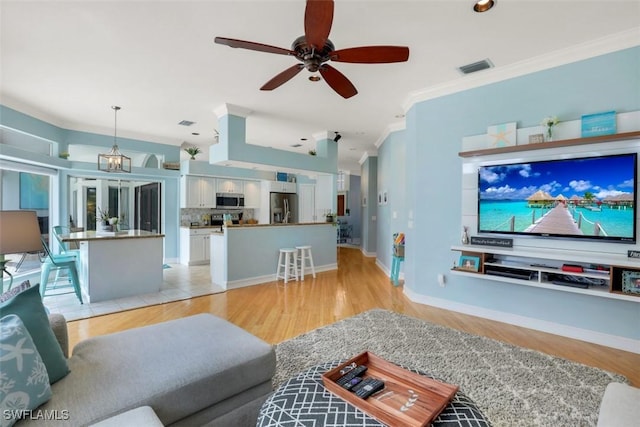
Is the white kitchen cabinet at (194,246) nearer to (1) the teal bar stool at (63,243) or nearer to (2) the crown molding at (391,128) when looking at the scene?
(1) the teal bar stool at (63,243)

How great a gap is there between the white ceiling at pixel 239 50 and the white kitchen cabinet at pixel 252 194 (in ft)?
11.4

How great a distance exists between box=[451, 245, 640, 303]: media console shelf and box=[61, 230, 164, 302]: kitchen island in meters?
4.30

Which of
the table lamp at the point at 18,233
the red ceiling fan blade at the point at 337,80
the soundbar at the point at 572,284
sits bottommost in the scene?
the soundbar at the point at 572,284

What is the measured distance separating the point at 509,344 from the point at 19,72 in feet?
20.2

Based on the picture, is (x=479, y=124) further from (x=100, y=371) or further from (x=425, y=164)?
(x=100, y=371)

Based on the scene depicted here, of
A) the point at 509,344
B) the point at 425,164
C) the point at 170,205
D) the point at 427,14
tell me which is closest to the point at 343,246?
the point at 170,205

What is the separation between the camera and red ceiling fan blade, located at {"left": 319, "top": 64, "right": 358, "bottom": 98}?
8.24 feet

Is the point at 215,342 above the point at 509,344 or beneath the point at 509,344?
above

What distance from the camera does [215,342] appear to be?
1.83 m

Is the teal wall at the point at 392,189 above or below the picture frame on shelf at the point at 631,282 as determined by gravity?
above

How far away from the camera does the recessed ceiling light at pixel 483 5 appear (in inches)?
91.4

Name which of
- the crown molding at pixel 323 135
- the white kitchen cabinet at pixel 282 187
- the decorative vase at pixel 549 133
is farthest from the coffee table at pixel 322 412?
→ the white kitchen cabinet at pixel 282 187

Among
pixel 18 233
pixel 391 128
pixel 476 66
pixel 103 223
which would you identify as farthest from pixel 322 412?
pixel 103 223

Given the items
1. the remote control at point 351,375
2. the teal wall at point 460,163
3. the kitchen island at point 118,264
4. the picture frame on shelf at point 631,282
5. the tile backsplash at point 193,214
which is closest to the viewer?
the remote control at point 351,375
